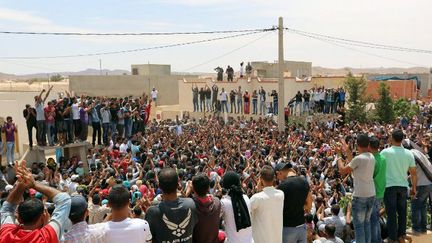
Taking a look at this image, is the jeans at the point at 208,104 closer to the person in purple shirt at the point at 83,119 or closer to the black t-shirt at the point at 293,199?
the person in purple shirt at the point at 83,119

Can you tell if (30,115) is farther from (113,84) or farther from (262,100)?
(113,84)

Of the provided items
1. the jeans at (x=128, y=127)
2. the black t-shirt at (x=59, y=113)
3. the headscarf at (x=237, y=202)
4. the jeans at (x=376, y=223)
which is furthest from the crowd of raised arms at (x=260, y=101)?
the headscarf at (x=237, y=202)

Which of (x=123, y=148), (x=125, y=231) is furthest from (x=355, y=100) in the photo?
(x=125, y=231)

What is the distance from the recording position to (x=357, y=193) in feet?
17.2

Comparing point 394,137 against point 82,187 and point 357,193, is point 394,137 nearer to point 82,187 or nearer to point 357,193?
point 357,193

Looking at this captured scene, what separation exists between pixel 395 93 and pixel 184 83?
67.3 ft

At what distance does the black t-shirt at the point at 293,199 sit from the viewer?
445 cm

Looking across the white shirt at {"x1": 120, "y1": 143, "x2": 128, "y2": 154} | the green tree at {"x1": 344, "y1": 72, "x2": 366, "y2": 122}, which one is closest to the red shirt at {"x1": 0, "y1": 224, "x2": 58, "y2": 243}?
the white shirt at {"x1": 120, "y1": 143, "x2": 128, "y2": 154}

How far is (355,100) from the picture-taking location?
26562mm

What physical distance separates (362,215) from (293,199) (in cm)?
129

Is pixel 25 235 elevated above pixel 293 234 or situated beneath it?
elevated above

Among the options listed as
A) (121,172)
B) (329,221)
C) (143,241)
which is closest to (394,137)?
(329,221)

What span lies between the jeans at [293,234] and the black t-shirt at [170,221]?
1.25 m

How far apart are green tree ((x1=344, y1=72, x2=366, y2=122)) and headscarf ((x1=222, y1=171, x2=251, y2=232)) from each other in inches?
898
